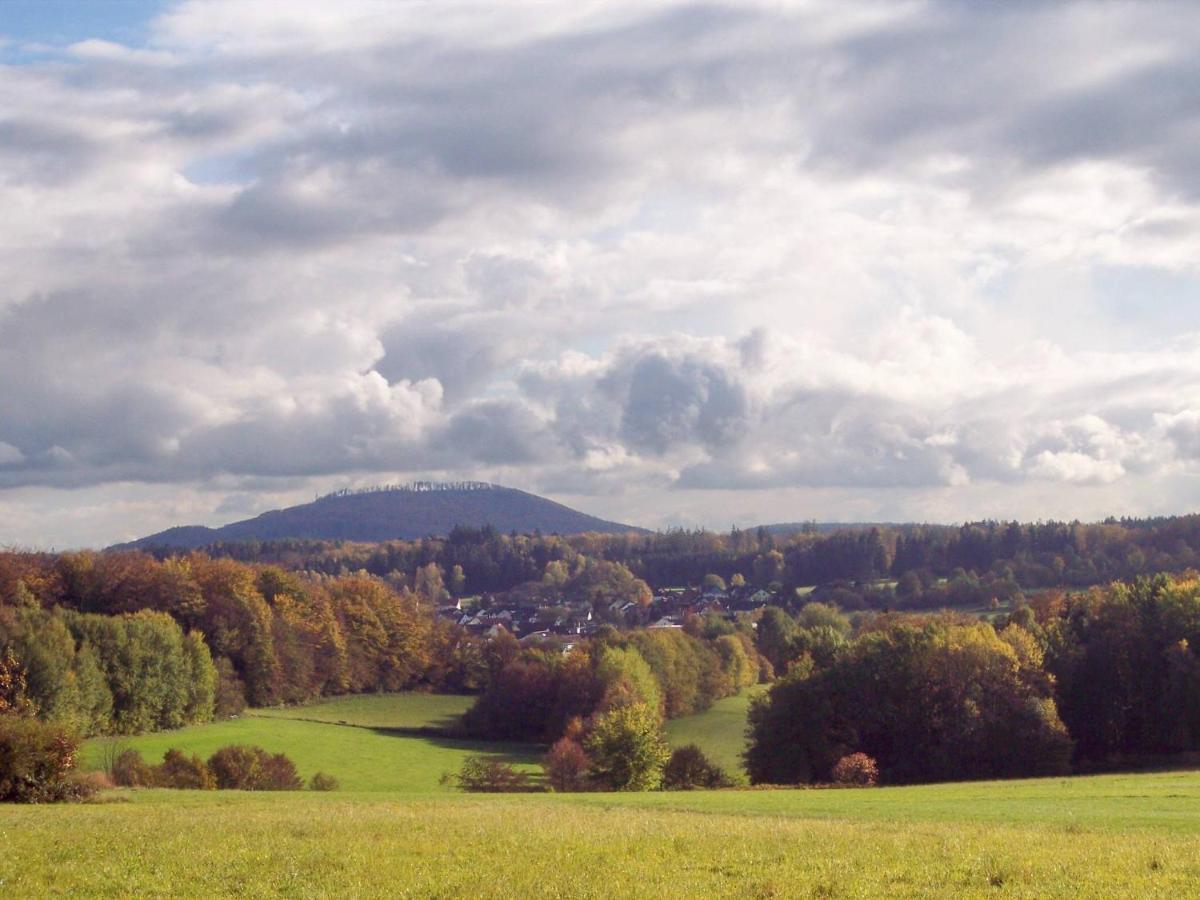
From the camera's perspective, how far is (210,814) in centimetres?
3156

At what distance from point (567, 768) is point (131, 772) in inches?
1076

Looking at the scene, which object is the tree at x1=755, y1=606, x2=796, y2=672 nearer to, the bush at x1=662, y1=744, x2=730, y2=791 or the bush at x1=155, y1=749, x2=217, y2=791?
the bush at x1=662, y1=744, x2=730, y2=791

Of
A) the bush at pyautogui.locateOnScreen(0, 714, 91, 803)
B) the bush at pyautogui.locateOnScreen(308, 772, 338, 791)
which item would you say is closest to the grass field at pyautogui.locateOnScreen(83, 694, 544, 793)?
the bush at pyautogui.locateOnScreen(308, 772, 338, 791)

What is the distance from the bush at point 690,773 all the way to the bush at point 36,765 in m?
41.7

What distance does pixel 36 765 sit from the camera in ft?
125

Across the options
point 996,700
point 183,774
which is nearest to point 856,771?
point 996,700

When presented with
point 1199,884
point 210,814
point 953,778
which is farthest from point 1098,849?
point 953,778

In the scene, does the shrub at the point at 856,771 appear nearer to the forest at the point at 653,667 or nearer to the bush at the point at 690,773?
the forest at the point at 653,667

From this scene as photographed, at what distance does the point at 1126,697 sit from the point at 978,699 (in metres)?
13.5

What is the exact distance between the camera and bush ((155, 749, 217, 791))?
66688 millimetres

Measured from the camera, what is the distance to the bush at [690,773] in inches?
2901

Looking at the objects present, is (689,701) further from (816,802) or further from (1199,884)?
(1199,884)

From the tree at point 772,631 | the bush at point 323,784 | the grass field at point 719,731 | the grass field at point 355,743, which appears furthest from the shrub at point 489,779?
the tree at point 772,631

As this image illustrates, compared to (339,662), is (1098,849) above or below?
above
